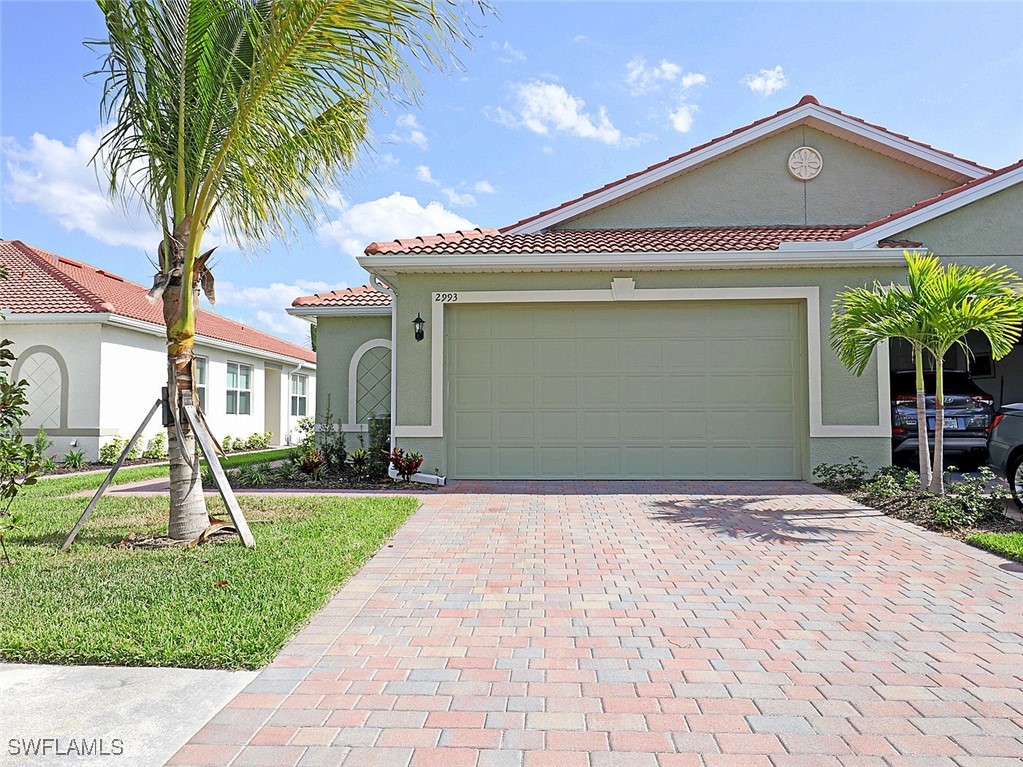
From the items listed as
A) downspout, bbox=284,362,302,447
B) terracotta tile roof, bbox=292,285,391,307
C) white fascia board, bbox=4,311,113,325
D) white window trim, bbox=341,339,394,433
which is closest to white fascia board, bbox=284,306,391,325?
terracotta tile roof, bbox=292,285,391,307

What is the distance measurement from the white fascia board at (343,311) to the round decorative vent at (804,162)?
336 inches

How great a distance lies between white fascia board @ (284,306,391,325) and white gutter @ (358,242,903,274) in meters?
3.25

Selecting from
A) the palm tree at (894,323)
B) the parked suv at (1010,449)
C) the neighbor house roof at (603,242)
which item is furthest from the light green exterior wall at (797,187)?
the parked suv at (1010,449)

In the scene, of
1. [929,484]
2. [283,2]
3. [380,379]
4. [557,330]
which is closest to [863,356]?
[929,484]

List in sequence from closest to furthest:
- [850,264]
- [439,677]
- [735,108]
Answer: [439,677], [850,264], [735,108]

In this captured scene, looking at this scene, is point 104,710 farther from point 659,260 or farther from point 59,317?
point 59,317

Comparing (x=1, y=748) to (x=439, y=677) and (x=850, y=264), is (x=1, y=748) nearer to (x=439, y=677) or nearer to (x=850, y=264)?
(x=439, y=677)

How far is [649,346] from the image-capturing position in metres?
10.7

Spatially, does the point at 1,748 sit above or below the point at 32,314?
below

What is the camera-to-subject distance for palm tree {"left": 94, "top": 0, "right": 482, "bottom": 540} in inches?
229

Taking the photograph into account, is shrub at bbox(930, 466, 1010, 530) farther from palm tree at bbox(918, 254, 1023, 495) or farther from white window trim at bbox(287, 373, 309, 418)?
white window trim at bbox(287, 373, 309, 418)

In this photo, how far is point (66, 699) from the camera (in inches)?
125

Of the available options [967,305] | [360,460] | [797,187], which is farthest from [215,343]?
[967,305]

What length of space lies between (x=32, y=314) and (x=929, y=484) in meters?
16.4
